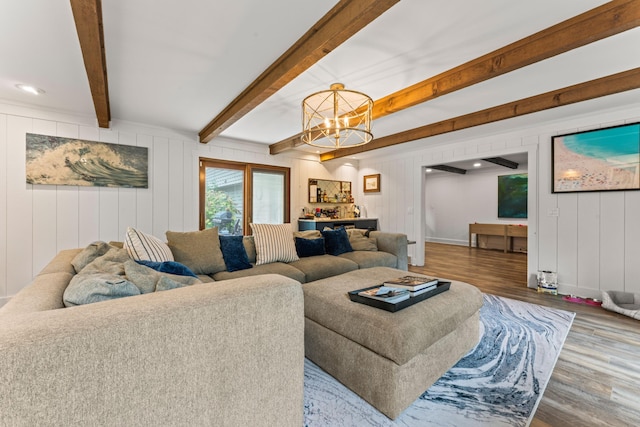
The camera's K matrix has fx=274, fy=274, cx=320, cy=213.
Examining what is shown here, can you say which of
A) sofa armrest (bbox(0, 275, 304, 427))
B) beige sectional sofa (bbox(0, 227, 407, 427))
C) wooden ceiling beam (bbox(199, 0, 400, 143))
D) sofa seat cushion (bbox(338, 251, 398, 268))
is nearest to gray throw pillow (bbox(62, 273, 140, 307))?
beige sectional sofa (bbox(0, 227, 407, 427))

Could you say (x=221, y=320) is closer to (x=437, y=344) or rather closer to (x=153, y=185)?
(x=437, y=344)

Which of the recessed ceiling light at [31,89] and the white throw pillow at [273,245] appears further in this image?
the white throw pillow at [273,245]

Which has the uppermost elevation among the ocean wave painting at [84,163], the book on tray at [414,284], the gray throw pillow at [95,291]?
the ocean wave painting at [84,163]

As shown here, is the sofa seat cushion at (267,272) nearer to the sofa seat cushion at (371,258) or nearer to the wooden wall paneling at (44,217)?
the sofa seat cushion at (371,258)

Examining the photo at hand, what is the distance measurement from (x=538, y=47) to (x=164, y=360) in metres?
2.86

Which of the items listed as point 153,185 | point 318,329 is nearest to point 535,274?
point 318,329

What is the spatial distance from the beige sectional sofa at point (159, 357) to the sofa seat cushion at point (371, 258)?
241cm

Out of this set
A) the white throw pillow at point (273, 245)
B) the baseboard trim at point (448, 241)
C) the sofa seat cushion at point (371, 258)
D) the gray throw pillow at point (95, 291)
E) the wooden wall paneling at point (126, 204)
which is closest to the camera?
the gray throw pillow at point (95, 291)

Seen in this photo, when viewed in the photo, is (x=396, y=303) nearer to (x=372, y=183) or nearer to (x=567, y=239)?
(x=567, y=239)

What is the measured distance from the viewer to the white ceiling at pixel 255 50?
172 centimetres

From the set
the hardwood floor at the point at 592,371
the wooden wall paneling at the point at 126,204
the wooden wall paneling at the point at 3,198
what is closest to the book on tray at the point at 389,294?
the hardwood floor at the point at 592,371

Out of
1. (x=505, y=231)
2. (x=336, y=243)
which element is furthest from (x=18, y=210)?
(x=505, y=231)

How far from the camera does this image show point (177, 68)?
2404mm

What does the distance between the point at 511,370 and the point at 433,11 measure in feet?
7.94
